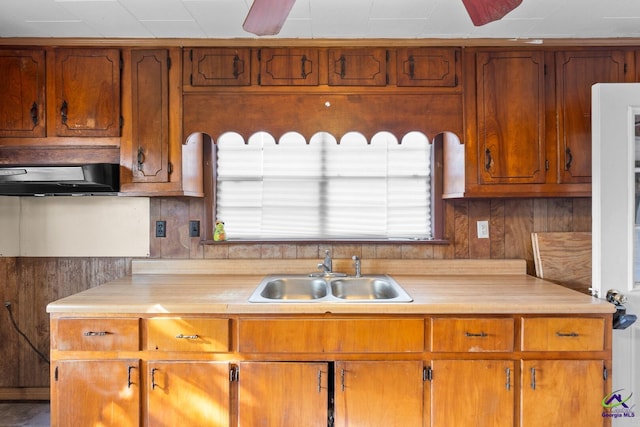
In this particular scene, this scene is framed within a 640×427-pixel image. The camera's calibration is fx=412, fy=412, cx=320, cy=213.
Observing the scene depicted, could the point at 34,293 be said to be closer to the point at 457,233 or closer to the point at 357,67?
the point at 357,67

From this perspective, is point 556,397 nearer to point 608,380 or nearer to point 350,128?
point 608,380

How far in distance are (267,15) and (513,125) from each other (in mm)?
1563

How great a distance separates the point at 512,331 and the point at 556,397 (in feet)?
1.15

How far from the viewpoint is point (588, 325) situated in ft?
5.88

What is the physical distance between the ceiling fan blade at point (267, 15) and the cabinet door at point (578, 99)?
1.72 metres

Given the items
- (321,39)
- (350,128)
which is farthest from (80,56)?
(350,128)

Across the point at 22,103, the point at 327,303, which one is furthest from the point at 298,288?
the point at 22,103

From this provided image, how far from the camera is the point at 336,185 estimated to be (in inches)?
103

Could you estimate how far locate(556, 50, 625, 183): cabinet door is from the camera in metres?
2.25

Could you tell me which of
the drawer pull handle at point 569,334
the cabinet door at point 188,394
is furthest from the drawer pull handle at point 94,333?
the drawer pull handle at point 569,334

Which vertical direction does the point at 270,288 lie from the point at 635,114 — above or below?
below

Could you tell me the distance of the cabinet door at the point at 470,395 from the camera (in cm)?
181

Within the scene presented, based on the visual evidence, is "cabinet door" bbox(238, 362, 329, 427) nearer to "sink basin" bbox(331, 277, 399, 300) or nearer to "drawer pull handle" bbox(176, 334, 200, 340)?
"drawer pull handle" bbox(176, 334, 200, 340)

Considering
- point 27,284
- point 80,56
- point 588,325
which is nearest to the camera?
point 588,325
